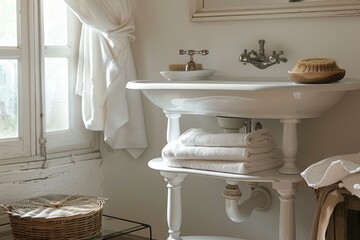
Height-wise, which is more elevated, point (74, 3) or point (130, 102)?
point (74, 3)

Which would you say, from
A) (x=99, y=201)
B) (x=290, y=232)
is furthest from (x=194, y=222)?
(x=290, y=232)

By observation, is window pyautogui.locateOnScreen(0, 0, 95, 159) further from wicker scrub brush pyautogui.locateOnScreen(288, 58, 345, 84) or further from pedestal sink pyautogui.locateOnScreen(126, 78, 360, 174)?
wicker scrub brush pyautogui.locateOnScreen(288, 58, 345, 84)

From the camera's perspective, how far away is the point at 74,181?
2799 mm

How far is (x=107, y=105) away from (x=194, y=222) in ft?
2.01

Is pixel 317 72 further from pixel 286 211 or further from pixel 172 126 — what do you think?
pixel 172 126

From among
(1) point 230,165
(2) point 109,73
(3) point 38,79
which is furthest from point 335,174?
(3) point 38,79

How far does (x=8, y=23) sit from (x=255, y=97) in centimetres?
108

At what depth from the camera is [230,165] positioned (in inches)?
83.7

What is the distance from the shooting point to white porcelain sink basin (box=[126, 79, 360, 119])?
1953 millimetres

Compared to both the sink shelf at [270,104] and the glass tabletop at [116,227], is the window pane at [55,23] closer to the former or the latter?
the sink shelf at [270,104]

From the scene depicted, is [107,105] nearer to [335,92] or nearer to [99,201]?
[99,201]

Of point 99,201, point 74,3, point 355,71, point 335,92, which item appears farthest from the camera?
point 74,3

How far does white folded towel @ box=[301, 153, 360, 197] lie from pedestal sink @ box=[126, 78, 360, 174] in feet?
0.66

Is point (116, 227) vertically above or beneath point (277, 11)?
beneath
